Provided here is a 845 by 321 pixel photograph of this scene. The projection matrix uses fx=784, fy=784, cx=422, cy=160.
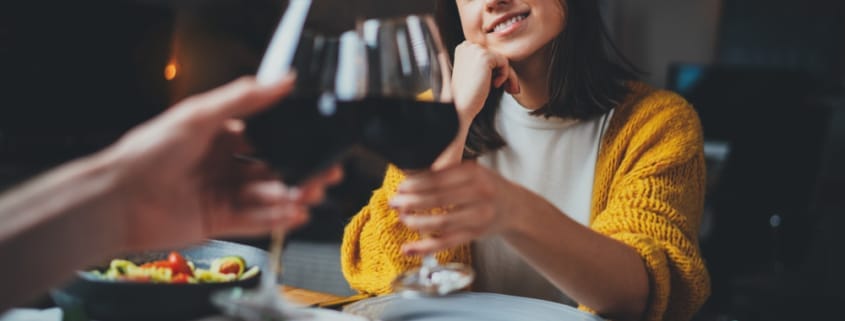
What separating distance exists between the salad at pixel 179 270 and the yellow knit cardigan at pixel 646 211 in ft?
0.98

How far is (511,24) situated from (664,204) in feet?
1.25

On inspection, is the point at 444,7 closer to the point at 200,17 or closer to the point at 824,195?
the point at 200,17

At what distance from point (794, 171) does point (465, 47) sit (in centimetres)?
201

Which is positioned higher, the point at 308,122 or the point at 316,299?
the point at 308,122

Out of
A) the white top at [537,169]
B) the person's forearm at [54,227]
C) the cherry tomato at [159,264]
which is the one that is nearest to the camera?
the person's forearm at [54,227]

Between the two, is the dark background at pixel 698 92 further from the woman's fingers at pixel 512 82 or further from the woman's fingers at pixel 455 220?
the woman's fingers at pixel 455 220

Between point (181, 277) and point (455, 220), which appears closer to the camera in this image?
point (455, 220)

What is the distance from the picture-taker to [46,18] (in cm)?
366

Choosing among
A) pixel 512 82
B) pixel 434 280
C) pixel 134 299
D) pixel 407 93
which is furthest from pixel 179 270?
pixel 512 82

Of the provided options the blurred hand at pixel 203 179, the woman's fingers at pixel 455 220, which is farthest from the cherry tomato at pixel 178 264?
the woman's fingers at pixel 455 220

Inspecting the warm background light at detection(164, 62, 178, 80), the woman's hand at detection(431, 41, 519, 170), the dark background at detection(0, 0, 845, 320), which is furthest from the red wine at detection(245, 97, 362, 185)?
the warm background light at detection(164, 62, 178, 80)

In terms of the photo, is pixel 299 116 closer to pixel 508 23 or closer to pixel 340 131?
pixel 340 131

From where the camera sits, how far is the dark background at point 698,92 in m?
2.77

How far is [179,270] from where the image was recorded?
868 mm
